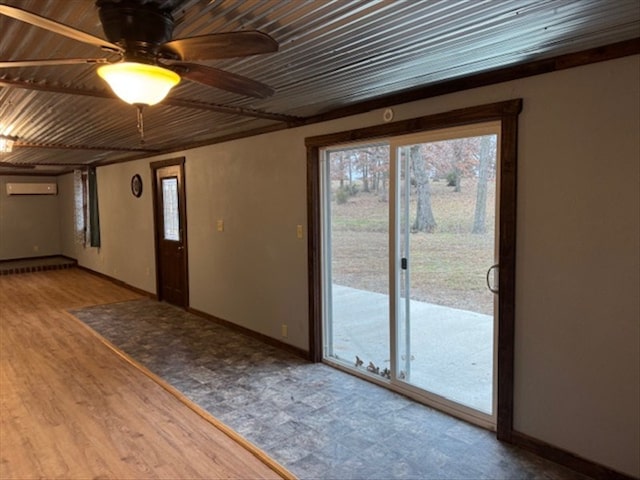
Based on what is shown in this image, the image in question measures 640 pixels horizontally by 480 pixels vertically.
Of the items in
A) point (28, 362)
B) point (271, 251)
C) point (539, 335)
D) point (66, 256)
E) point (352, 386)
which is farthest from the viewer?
point (66, 256)

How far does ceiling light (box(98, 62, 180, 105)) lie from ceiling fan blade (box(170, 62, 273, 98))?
0.09 m

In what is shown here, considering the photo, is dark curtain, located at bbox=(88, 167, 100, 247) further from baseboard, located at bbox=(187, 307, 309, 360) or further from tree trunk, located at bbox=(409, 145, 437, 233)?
tree trunk, located at bbox=(409, 145, 437, 233)

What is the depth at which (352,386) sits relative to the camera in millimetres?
3596

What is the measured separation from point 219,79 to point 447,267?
199 cm

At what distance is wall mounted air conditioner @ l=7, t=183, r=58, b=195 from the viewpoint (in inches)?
395

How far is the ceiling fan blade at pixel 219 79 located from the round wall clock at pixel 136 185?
529cm

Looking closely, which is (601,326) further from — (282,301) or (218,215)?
(218,215)

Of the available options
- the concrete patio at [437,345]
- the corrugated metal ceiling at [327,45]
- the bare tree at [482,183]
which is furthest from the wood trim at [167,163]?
the bare tree at [482,183]

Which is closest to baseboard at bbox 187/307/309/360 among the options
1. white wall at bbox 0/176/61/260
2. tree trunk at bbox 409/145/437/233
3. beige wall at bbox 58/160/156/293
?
beige wall at bbox 58/160/156/293

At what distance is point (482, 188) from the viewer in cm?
291

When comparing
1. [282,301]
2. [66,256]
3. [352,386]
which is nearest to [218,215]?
[282,301]

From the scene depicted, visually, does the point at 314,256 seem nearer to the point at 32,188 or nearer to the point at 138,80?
the point at 138,80

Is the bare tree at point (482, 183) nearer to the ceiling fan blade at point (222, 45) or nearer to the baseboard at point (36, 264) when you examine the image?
the ceiling fan blade at point (222, 45)

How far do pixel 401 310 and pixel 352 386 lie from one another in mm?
748
